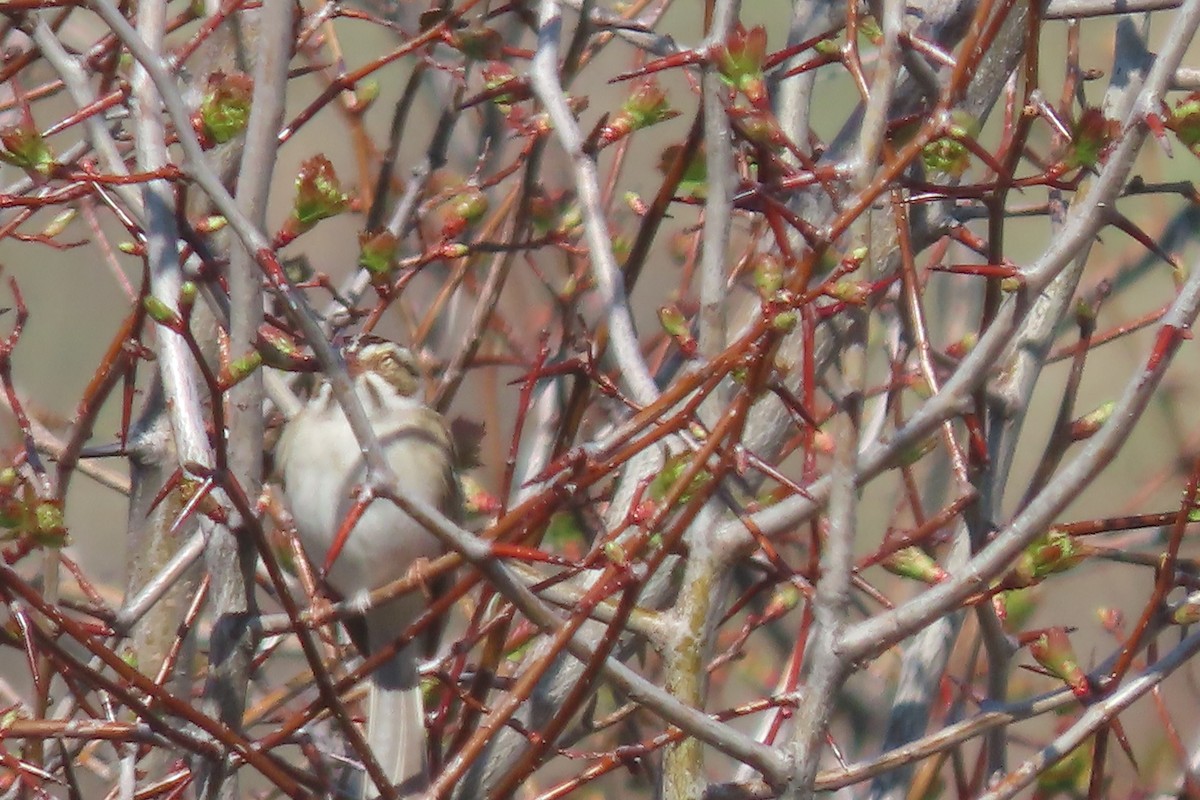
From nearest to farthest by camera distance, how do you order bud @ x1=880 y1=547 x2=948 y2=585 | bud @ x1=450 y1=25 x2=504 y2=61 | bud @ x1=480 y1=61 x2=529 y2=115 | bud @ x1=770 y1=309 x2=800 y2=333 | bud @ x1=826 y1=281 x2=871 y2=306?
1. bud @ x1=770 y1=309 x2=800 y2=333
2. bud @ x1=826 y1=281 x2=871 y2=306
3. bud @ x1=880 y1=547 x2=948 y2=585
4. bud @ x1=480 y1=61 x2=529 y2=115
5. bud @ x1=450 y1=25 x2=504 y2=61

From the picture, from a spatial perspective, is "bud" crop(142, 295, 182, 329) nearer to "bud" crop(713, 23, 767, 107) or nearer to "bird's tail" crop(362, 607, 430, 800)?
"bud" crop(713, 23, 767, 107)

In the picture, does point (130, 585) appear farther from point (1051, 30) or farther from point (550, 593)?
point (1051, 30)

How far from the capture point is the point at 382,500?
3.24 metres

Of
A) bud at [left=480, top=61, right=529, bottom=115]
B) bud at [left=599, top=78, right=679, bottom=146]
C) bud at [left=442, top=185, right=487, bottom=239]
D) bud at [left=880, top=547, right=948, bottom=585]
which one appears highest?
bud at [left=480, top=61, right=529, bottom=115]

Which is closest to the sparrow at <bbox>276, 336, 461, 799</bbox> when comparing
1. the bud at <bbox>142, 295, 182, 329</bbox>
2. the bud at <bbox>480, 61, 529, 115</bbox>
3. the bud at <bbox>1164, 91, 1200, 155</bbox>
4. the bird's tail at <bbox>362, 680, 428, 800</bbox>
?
the bird's tail at <bbox>362, 680, 428, 800</bbox>

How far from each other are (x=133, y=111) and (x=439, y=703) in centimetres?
143

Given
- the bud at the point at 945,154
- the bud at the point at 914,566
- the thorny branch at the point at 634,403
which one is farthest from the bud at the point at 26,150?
the bud at the point at 914,566

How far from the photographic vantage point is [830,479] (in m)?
1.90

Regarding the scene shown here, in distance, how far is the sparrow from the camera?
303 centimetres

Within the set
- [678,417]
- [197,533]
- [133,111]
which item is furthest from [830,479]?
[197,533]

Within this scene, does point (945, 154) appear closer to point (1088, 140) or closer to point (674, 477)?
point (1088, 140)

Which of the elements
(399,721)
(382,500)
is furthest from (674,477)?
(382,500)

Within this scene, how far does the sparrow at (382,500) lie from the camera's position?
3.03 m

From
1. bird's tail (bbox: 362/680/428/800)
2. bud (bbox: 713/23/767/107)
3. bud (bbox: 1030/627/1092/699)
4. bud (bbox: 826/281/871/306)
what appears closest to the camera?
bud (bbox: 826/281/871/306)
